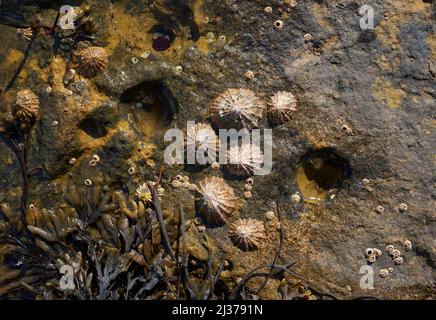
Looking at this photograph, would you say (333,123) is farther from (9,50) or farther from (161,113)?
(9,50)

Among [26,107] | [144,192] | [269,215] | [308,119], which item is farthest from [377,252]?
[26,107]

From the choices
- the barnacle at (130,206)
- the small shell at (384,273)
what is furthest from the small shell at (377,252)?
the barnacle at (130,206)

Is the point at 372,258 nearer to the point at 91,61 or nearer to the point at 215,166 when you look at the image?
the point at 215,166

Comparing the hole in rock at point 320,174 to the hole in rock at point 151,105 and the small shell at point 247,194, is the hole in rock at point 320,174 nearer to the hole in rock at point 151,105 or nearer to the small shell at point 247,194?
the small shell at point 247,194

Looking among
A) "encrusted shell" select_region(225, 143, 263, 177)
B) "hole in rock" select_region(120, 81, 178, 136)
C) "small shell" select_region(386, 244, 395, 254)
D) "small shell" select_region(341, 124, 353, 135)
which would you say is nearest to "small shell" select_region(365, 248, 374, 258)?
"small shell" select_region(386, 244, 395, 254)
